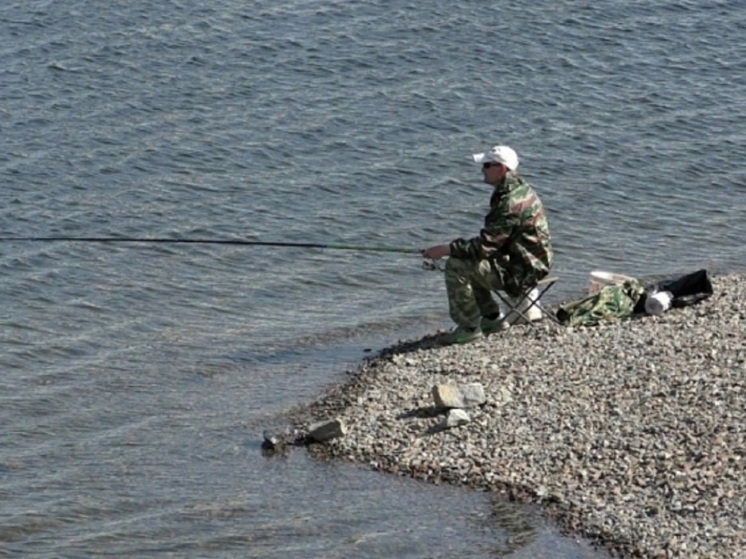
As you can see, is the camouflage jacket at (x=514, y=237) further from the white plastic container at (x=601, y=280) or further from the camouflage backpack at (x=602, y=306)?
the white plastic container at (x=601, y=280)

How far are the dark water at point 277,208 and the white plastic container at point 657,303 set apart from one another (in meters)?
1.99

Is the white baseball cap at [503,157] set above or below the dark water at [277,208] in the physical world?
above

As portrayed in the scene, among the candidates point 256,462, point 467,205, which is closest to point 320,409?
point 256,462

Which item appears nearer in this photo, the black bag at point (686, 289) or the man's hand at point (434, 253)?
the man's hand at point (434, 253)

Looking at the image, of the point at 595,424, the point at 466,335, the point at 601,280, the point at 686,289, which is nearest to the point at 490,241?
the point at 466,335

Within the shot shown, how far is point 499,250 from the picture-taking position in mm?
13539

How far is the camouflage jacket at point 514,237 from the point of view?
13367 millimetres

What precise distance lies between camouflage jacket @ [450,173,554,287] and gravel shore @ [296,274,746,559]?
55 centimetres

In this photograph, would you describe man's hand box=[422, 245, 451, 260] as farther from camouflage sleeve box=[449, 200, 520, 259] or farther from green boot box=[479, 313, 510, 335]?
green boot box=[479, 313, 510, 335]

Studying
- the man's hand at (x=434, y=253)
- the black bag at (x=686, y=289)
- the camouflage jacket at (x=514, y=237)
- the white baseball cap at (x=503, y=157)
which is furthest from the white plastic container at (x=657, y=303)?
the man's hand at (x=434, y=253)

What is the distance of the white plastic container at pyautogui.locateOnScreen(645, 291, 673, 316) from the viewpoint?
1380 cm

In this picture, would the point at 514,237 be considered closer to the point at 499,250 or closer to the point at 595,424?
the point at 499,250

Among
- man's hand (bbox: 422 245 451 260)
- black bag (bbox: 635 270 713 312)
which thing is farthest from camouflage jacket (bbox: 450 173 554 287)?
black bag (bbox: 635 270 713 312)

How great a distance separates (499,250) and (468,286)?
39 cm
